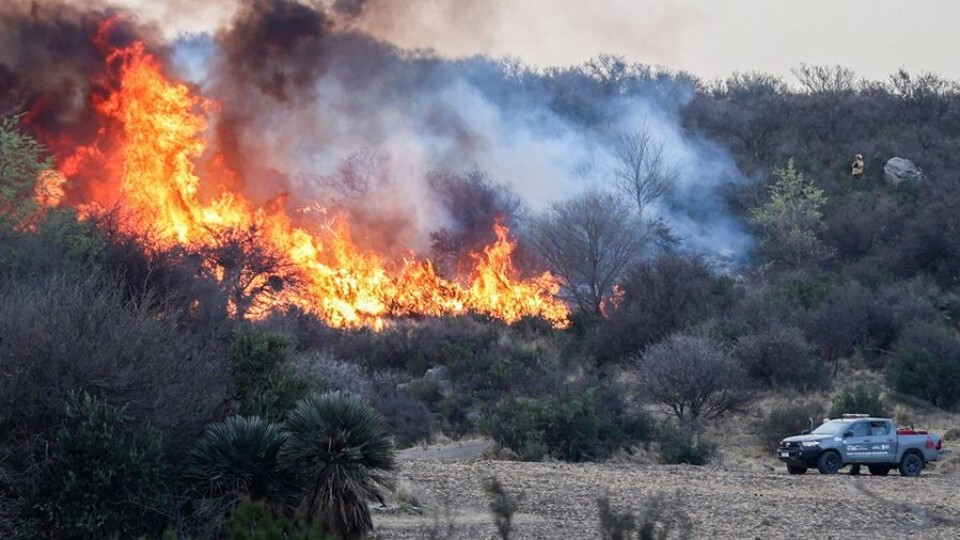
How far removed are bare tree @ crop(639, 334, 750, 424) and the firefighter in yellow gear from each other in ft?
118

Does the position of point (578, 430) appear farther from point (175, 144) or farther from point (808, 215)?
point (808, 215)

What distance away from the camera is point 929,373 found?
3697 cm

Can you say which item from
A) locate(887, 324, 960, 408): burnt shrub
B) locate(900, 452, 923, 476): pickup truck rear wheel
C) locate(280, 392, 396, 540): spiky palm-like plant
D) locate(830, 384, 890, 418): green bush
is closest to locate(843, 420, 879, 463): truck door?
locate(900, 452, 923, 476): pickup truck rear wheel

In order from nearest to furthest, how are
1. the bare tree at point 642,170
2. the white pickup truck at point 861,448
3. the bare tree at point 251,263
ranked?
the white pickup truck at point 861,448, the bare tree at point 251,263, the bare tree at point 642,170

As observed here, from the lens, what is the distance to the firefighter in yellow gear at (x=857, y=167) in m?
68.2

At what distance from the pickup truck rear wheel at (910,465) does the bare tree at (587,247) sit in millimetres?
22858

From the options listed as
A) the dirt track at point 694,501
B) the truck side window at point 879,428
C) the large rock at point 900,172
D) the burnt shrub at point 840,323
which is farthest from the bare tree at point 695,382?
the large rock at point 900,172

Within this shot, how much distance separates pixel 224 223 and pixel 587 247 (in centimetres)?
1462

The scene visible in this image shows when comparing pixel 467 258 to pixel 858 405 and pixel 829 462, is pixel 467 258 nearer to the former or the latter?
pixel 858 405

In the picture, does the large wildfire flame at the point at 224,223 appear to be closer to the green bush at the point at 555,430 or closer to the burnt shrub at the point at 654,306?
the burnt shrub at the point at 654,306

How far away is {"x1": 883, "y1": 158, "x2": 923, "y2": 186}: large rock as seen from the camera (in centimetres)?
6631

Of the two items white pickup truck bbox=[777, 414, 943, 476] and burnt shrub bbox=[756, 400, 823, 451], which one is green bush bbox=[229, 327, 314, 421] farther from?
burnt shrub bbox=[756, 400, 823, 451]

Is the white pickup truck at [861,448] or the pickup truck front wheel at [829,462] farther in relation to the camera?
the white pickup truck at [861,448]

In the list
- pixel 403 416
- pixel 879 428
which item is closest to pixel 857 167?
pixel 403 416
